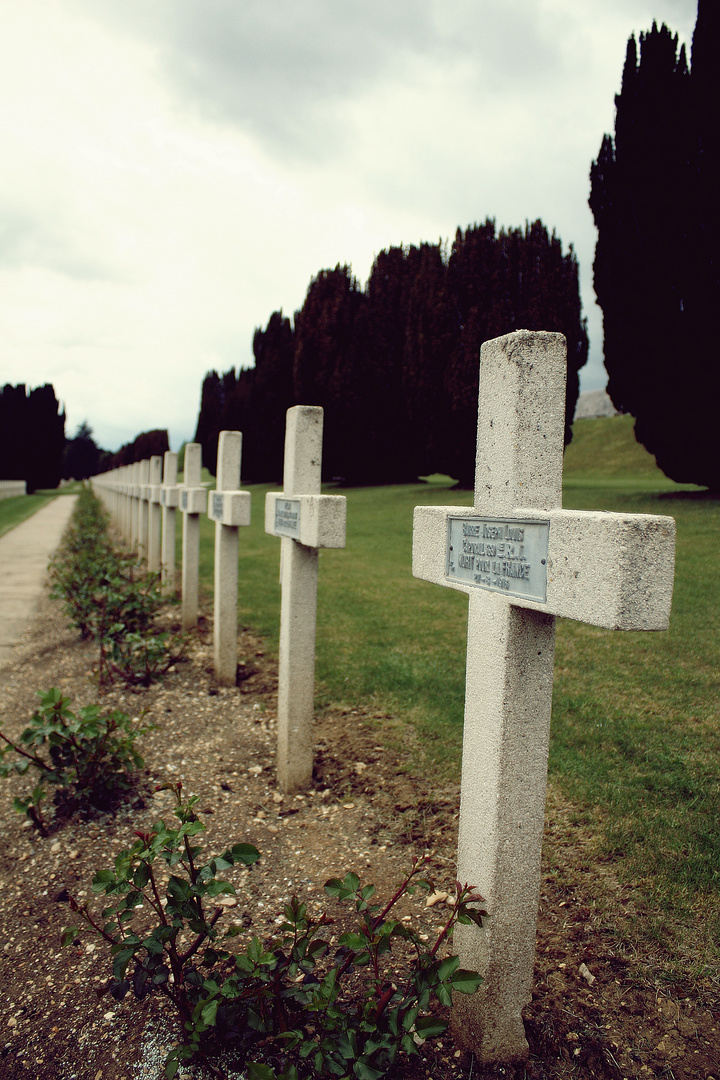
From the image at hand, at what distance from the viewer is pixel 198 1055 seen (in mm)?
1843

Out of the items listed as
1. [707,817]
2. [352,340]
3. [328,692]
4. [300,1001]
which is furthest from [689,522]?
[352,340]

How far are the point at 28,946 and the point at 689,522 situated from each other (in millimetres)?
9378

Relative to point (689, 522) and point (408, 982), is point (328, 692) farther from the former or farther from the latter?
point (689, 522)

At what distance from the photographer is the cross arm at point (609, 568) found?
1.44m

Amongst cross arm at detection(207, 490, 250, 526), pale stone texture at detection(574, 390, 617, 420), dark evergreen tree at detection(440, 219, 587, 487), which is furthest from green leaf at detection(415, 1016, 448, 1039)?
pale stone texture at detection(574, 390, 617, 420)

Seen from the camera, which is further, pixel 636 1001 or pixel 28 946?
pixel 28 946

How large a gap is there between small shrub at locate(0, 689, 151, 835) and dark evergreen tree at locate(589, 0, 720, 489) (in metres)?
11.1

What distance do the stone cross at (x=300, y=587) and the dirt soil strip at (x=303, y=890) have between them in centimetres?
21

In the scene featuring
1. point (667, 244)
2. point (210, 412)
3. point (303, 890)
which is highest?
point (210, 412)

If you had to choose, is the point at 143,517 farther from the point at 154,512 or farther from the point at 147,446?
the point at 147,446

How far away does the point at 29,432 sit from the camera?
4312 cm

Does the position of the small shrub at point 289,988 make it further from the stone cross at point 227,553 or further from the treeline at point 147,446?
the treeline at point 147,446

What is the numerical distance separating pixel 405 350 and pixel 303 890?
1815cm

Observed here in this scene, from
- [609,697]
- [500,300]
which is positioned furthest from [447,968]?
[500,300]
